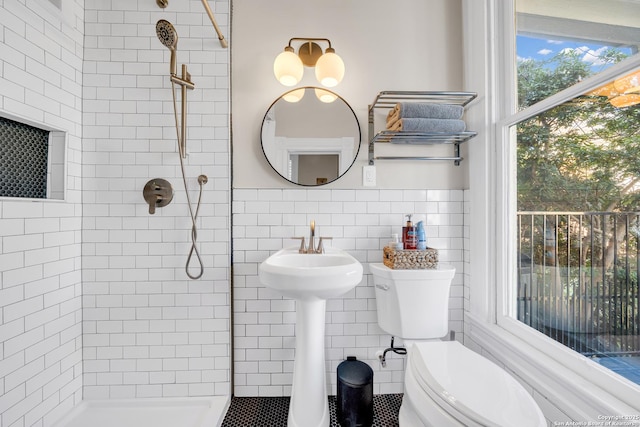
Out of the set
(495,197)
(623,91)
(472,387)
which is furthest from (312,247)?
(623,91)

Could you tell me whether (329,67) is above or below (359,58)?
below

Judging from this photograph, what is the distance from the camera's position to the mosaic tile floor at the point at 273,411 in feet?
4.80

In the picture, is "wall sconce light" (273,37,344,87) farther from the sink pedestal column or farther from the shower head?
the sink pedestal column

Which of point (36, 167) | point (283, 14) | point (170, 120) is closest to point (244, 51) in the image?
point (283, 14)

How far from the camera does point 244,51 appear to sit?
1.65 m

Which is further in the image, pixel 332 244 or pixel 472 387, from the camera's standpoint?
pixel 332 244

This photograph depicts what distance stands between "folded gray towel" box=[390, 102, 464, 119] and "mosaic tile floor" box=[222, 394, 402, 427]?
5.03 feet

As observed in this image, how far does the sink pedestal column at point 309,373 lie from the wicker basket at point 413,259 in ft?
1.40

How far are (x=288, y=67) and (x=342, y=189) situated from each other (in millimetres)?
702

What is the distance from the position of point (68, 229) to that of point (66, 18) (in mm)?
1058

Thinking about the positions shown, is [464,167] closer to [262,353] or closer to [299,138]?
[299,138]

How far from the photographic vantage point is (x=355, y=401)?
141cm

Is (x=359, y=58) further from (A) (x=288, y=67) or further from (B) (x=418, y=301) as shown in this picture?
(B) (x=418, y=301)

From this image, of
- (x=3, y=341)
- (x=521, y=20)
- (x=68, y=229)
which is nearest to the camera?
(x=3, y=341)
